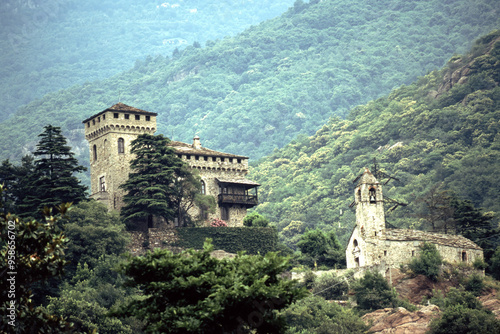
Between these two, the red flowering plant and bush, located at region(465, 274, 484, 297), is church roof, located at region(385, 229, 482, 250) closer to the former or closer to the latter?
bush, located at region(465, 274, 484, 297)

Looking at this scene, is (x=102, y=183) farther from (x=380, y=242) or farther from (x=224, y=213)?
(x=380, y=242)

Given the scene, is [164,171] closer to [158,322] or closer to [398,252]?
[398,252]

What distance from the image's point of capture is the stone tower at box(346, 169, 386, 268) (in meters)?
64.5

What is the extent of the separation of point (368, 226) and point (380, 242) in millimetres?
1400

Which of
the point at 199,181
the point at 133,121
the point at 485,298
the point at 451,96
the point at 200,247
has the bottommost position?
the point at 485,298

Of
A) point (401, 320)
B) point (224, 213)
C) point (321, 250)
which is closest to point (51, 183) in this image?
point (224, 213)

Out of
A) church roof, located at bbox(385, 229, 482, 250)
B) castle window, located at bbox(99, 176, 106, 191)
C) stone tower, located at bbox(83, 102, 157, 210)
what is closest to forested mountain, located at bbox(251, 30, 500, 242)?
church roof, located at bbox(385, 229, 482, 250)

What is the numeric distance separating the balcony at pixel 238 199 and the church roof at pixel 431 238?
509 inches

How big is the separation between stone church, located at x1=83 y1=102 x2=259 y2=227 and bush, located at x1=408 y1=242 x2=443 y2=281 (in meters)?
16.4

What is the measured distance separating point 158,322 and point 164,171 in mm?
35210

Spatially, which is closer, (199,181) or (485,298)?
(485,298)

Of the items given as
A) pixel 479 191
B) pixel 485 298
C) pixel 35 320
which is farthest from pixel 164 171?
pixel 479 191

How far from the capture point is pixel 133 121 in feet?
241

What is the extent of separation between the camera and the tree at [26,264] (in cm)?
2742
